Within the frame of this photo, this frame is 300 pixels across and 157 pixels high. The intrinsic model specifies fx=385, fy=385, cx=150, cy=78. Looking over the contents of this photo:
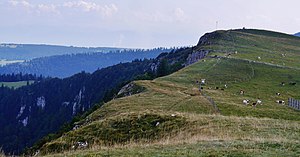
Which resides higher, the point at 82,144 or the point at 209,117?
the point at 209,117

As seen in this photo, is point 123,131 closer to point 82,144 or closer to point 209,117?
point 82,144

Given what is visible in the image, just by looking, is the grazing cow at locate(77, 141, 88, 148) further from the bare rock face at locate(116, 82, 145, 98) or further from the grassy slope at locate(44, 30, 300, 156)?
the bare rock face at locate(116, 82, 145, 98)

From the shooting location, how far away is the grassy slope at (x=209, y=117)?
68.9 ft

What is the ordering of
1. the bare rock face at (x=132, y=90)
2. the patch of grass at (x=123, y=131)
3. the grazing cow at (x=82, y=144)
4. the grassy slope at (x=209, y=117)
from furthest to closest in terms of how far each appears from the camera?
the bare rock face at (x=132, y=90) → the patch of grass at (x=123, y=131) → the grazing cow at (x=82, y=144) → the grassy slope at (x=209, y=117)

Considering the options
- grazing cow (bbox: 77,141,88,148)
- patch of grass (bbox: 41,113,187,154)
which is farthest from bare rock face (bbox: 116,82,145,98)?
grazing cow (bbox: 77,141,88,148)

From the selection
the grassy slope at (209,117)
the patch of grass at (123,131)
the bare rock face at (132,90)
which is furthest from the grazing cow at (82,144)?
the bare rock face at (132,90)

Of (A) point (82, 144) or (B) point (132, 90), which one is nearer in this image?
(A) point (82, 144)

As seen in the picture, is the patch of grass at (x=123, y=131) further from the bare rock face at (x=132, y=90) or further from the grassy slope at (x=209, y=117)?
the bare rock face at (x=132, y=90)

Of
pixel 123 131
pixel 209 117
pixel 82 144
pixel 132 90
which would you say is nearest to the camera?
pixel 82 144

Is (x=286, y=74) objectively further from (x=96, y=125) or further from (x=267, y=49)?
(x=96, y=125)

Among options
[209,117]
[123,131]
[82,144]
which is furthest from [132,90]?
[82,144]

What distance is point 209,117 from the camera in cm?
3400

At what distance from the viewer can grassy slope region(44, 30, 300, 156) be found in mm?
21016

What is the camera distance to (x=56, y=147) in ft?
106
